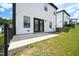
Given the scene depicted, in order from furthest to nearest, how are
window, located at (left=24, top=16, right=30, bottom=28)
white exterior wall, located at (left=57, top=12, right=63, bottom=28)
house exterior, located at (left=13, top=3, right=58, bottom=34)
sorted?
white exterior wall, located at (left=57, top=12, right=63, bottom=28), window, located at (left=24, top=16, right=30, bottom=28), house exterior, located at (left=13, top=3, right=58, bottom=34)

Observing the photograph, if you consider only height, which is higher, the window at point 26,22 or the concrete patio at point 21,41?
the window at point 26,22

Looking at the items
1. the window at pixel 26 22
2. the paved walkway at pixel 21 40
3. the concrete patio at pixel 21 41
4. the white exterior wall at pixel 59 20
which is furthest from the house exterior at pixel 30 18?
the white exterior wall at pixel 59 20

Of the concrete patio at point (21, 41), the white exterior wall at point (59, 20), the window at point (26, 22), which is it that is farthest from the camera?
the white exterior wall at point (59, 20)

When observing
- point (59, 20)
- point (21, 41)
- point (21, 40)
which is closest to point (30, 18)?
point (21, 40)

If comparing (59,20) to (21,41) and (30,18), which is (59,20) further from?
(21,41)

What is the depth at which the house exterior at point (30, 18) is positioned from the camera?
1122 centimetres

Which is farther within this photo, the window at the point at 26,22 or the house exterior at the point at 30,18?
the window at the point at 26,22

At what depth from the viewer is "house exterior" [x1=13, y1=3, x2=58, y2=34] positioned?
1122 cm

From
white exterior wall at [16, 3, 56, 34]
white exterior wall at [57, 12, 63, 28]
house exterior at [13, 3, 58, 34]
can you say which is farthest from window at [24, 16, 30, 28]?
white exterior wall at [57, 12, 63, 28]

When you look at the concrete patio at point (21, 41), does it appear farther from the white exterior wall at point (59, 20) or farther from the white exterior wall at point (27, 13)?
the white exterior wall at point (59, 20)

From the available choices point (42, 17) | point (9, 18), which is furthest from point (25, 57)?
point (42, 17)

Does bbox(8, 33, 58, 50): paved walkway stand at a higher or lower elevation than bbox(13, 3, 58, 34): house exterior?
lower

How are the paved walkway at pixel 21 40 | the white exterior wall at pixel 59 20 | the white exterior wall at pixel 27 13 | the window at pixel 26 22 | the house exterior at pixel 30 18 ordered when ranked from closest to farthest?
the paved walkway at pixel 21 40
the house exterior at pixel 30 18
the white exterior wall at pixel 27 13
the window at pixel 26 22
the white exterior wall at pixel 59 20

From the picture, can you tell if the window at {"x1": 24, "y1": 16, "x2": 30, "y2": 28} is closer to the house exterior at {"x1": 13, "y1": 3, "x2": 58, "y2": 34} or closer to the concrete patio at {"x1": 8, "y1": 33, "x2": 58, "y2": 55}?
the house exterior at {"x1": 13, "y1": 3, "x2": 58, "y2": 34}
